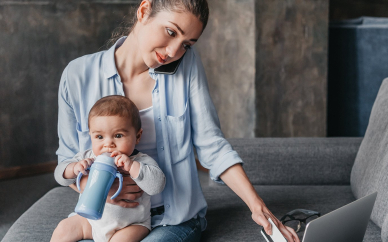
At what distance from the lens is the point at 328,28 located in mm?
2928

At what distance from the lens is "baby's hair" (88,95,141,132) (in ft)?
3.99

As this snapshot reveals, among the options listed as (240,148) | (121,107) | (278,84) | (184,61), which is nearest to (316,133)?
(278,84)

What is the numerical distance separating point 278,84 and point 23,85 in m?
1.85

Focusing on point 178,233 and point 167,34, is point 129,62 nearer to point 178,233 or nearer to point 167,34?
point 167,34

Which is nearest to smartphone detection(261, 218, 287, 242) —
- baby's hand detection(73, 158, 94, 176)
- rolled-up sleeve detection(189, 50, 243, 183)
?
rolled-up sleeve detection(189, 50, 243, 183)

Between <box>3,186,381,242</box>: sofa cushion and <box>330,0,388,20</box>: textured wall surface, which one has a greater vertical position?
<box>330,0,388,20</box>: textured wall surface

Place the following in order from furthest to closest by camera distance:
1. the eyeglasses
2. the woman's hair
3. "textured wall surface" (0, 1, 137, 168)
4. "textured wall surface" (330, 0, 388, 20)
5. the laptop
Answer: "textured wall surface" (330, 0, 388, 20) < "textured wall surface" (0, 1, 137, 168) < the eyeglasses < the woman's hair < the laptop

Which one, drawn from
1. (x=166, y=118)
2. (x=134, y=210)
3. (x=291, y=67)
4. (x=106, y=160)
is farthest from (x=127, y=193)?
(x=291, y=67)

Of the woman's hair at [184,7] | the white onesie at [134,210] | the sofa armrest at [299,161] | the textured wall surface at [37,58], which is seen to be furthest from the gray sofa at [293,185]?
the textured wall surface at [37,58]

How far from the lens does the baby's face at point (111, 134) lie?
3.95 feet

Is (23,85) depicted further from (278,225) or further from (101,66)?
(278,225)

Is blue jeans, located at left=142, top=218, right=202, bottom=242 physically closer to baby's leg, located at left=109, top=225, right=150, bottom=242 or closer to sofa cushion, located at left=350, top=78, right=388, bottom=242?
baby's leg, located at left=109, top=225, right=150, bottom=242

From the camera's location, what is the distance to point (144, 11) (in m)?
1.28

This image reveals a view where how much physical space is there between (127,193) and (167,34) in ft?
1.54
